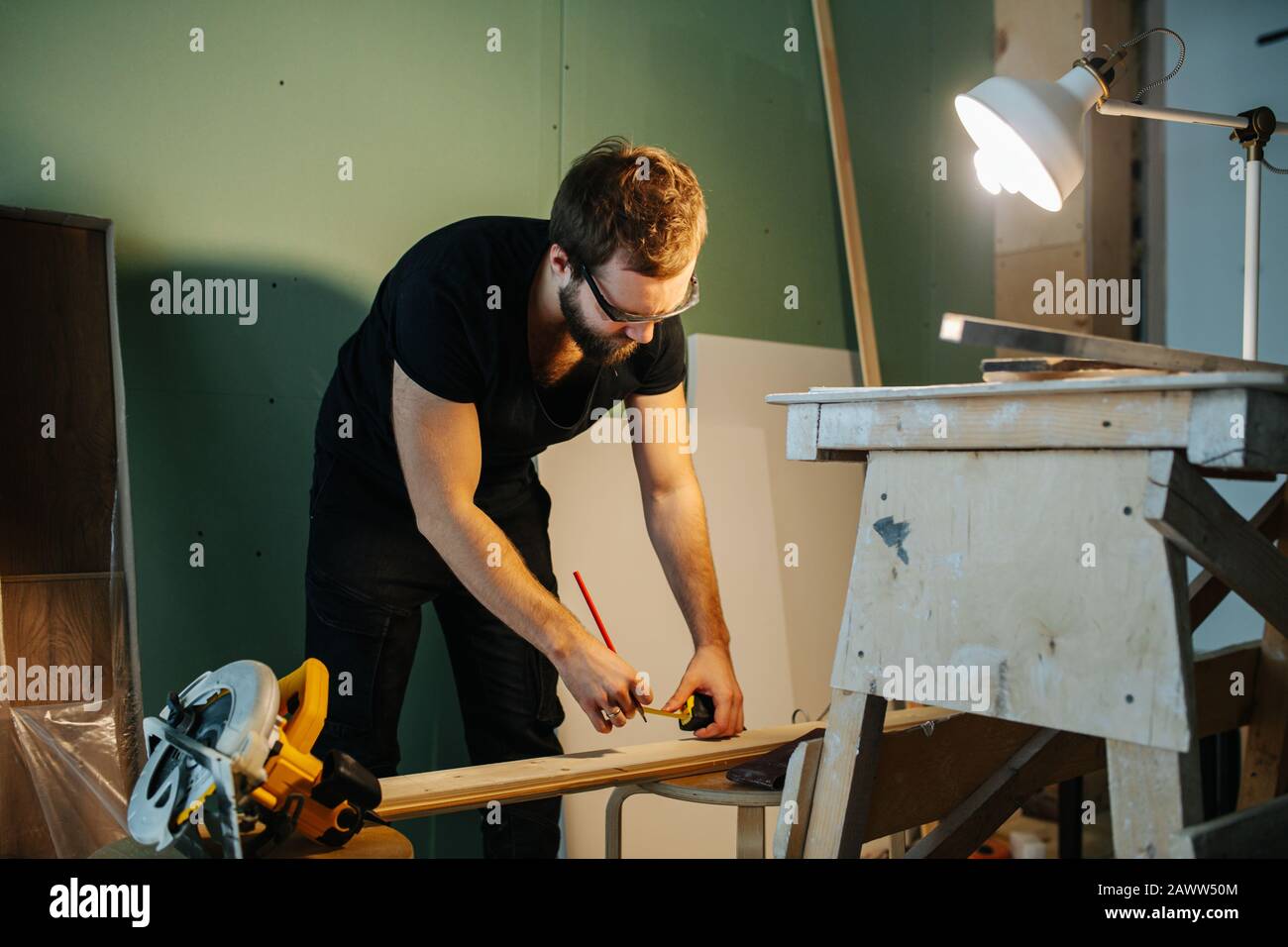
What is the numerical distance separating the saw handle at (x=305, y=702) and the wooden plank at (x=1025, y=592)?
622mm

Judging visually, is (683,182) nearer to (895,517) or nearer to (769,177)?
(895,517)

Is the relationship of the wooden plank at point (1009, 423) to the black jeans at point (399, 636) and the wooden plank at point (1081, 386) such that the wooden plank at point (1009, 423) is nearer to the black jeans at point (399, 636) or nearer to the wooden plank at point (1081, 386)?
the wooden plank at point (1081, 386)

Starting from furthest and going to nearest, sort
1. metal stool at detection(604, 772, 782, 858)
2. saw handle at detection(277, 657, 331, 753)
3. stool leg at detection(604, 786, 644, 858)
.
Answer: stool leg at detection(604, 786, 644, 858)
metal stool at detection(604, 772, 782, 858)
saw handle at detection(277, 657, 331, 753)

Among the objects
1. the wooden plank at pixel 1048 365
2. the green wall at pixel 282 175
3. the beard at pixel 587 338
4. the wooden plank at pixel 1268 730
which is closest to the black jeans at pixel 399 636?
the green wall at pixel 282 175

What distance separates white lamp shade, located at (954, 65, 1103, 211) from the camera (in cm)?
128

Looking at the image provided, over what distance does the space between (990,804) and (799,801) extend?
1.19 ft

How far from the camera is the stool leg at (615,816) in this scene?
160 centimetres

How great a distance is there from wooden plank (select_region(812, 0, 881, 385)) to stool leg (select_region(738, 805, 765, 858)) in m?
1.66

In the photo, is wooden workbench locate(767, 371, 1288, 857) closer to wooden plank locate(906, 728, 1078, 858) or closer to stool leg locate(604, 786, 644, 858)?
wooden plank locate(906, 728, 1078, 858)

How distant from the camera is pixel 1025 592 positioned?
44.0 inches

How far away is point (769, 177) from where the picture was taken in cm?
285

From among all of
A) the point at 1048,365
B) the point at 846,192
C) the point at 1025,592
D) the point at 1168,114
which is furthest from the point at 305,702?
the point at 846,192

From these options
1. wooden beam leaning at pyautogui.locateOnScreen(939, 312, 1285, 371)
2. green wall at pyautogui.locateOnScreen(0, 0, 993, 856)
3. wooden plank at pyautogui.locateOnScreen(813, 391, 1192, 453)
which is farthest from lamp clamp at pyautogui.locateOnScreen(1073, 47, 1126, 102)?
green wall at pyautogui.locateOnScreen(0, 0, 993, 856)
